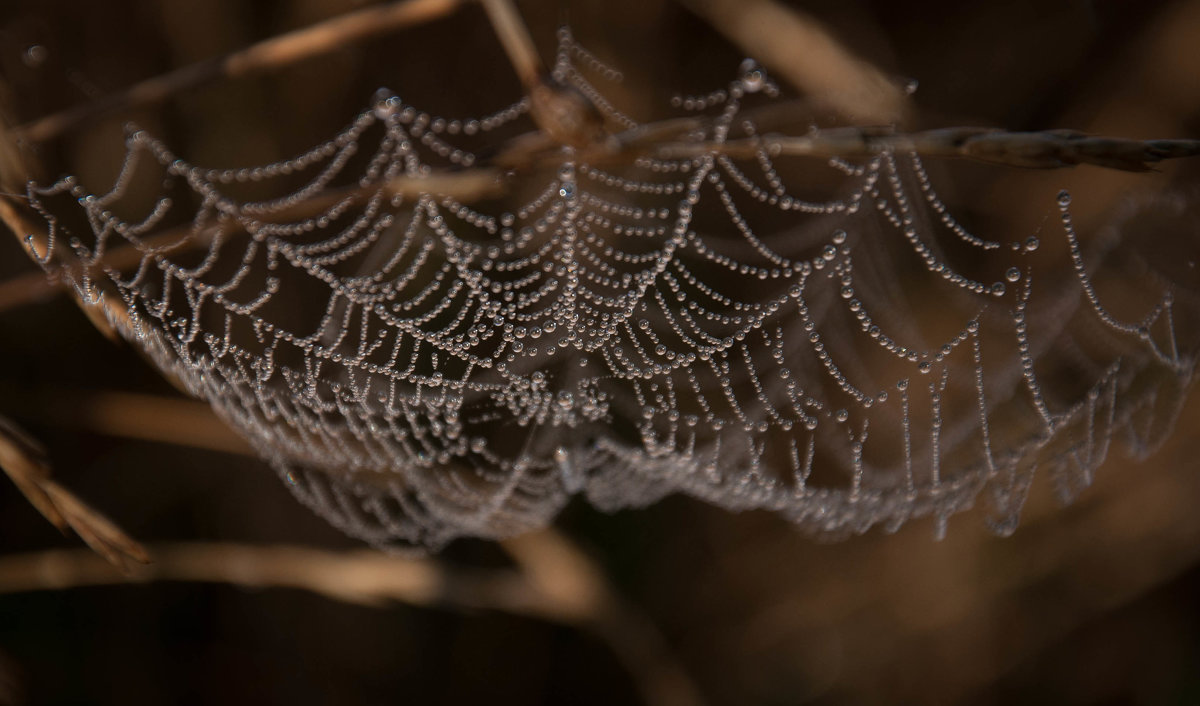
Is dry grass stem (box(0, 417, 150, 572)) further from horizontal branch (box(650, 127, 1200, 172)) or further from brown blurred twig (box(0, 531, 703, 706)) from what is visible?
horizontal branch (box(650, 127, 1200, 172))

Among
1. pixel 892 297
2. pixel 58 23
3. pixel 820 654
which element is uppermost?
pixel 58 23

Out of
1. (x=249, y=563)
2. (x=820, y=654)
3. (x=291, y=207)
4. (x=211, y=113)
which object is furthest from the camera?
(x=820, y=654)

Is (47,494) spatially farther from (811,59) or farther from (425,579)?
(811,59)

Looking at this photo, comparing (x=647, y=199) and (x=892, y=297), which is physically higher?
(x=647, y=199)

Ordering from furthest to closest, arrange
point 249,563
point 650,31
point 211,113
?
point 650,31, point 211,113, point 249,563

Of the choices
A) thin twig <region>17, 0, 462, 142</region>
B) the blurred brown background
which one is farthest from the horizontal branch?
the blurred brown background

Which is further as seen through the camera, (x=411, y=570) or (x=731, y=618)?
(x=731, y=618)

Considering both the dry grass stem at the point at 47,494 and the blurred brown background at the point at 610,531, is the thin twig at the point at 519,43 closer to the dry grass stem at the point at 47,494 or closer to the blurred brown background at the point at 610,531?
the dry grass stem at the point at 47,494

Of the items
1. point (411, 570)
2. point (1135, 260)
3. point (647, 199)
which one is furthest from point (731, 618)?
point (1135, 260)

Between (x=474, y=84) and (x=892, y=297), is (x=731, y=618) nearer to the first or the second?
(x=892, y=297)
